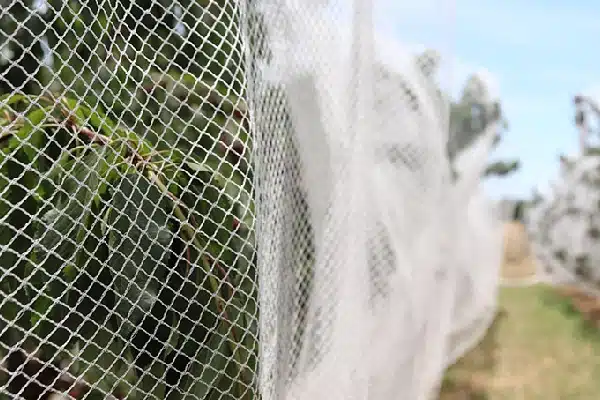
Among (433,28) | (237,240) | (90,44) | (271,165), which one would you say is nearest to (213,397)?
(237,240)

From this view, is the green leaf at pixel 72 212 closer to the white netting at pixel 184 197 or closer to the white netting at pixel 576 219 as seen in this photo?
the white netting at pixel 184 197

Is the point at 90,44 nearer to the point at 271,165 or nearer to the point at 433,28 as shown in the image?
the point at 271,165

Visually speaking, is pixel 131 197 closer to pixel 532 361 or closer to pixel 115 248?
pixel 115 248

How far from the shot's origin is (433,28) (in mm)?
1499

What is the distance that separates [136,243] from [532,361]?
3.03 metres

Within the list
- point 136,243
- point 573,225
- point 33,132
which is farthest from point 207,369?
point 573,225

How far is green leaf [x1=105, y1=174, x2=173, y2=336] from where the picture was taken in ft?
1.76

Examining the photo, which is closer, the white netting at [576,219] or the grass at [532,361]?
the grass at [532,361]

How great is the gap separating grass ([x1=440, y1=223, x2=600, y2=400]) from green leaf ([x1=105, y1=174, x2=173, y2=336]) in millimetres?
2174

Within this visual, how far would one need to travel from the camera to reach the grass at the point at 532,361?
2.61m

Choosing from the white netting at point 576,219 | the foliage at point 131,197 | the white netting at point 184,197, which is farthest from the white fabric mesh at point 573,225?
the foliage at point 131,197

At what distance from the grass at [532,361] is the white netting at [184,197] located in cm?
183

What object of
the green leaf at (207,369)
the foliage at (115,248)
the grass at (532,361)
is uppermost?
the foliage at (115,248)

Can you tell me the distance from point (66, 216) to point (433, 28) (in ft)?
4.03
